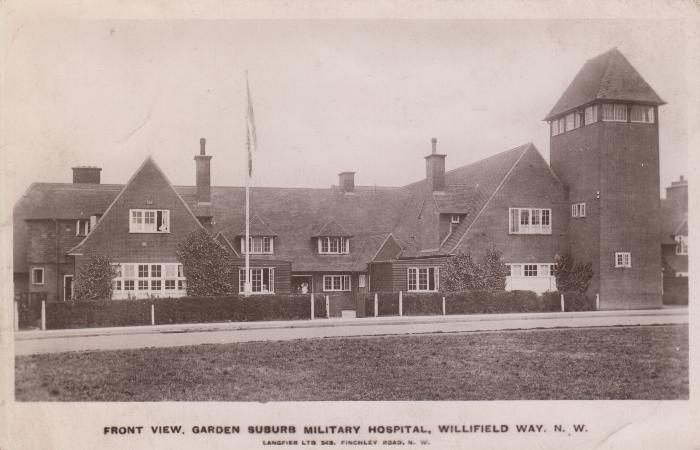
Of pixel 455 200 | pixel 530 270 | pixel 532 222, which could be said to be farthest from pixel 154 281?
pixel 532 222

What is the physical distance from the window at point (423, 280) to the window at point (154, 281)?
6336 millimetres

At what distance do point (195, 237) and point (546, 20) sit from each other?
935cm

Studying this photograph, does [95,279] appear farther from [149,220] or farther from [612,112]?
[612,112]

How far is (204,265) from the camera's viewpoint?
14711 millimetres

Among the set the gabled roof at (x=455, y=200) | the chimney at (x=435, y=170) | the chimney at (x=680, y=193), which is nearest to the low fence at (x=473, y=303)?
the gabled roof at (x=455, y=200)

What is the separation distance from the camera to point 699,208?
9266 millimetres

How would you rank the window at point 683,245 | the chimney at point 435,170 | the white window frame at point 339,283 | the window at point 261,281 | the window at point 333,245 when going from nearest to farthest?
the window at point 683,245 → the chimney at point 435,170 → the window at point 261,281 → the window at point 333,245 → the white window frame at point 339,283

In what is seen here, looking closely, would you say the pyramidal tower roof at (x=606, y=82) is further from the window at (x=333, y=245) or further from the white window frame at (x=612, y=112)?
the window at (x=333, y=245)

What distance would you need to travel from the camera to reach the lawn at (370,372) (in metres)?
8.85

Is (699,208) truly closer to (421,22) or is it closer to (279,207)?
(421,22)

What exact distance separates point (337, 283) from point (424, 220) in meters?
3.78

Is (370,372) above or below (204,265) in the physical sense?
below

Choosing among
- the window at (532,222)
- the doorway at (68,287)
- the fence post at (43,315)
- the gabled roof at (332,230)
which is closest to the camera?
the fence post at (43,315)
